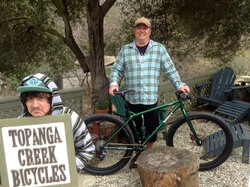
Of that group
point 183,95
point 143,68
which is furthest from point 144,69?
point 183,95

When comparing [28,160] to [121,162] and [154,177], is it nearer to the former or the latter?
[154,177]

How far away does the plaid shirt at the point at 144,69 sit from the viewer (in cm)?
268

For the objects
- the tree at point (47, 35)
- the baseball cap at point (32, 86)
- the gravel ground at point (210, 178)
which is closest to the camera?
the baseball cap at point (32, 86)

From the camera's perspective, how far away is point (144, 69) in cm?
269

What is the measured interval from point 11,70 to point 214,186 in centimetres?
476

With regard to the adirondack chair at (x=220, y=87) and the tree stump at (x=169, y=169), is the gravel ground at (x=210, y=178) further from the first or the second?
the adirondack chair at (x=220, y=87)

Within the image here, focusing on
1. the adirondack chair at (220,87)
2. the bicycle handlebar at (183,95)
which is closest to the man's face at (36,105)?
the bicycle handlebar at (183,95)

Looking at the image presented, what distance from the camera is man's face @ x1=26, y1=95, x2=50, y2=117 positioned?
Result: 1.33 meters

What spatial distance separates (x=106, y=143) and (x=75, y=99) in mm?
1847

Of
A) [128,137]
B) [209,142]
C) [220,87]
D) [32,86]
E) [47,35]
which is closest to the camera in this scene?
[32,86]

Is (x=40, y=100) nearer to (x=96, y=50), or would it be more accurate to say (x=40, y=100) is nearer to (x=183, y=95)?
(x=183, y=95)

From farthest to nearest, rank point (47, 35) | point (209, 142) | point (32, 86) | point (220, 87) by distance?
point (47, 35) < point (220, 87) < point (209, 142) < point (32, 86)

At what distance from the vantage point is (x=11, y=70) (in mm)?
5402

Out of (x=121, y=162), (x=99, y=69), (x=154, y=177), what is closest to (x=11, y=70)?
(x=99, y=69)
